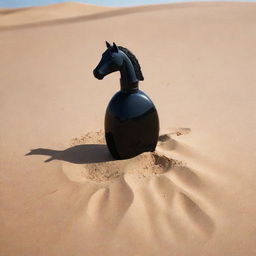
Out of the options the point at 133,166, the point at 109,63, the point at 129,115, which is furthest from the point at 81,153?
the point at 109,63

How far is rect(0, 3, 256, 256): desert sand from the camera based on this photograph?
3.16 meters

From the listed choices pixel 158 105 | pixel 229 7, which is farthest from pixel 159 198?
pixel 229 7

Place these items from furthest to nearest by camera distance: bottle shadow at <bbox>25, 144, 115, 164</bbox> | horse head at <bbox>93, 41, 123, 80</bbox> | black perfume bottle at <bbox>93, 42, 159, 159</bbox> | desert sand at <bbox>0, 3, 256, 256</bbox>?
bottle shadow at <bbox>25, 144, 115, 164</bbox>, black perfume bottle at <bbox>93, 42, 159, 159</bbox>, horse head at <bbox>93, 41, 123, 80</bbox>, desert sand at <bbox>0, 3, 256, 256</bbox>

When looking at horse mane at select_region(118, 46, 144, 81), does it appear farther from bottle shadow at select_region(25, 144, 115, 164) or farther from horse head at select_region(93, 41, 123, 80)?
bottle shadow at select_region(25, 144, 115, 164)

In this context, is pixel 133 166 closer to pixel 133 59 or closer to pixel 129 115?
pixel 129 115

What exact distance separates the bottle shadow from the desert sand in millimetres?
14

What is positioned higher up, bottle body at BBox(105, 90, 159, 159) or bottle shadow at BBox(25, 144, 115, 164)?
bottle body at BBox(105, 90, 159, 159)

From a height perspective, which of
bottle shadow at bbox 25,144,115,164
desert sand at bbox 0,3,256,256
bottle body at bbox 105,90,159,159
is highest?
bottle body at bbox 105,90,159,159

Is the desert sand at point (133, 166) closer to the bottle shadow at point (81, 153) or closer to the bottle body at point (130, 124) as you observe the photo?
the bottle shadow at point (81, 153)

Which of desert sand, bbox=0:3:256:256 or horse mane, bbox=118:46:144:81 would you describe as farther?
horse mane, bbox=118:46:144:81

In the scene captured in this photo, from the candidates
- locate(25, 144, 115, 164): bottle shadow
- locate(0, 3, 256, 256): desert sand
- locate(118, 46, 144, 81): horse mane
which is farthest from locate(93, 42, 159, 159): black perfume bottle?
locate(25, 144, 115, 164): bottle shadow

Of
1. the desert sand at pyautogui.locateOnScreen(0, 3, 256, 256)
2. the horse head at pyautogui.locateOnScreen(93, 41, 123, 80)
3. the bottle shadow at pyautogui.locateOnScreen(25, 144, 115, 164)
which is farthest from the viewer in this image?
the bottle shadow at pyautogui.locateOnScreen(25, 144, 115, 164)

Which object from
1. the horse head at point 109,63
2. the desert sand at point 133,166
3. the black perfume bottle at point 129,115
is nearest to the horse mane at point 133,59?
the black perfume bottle at point 129,115

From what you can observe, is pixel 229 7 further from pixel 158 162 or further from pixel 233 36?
pixel 158 162
